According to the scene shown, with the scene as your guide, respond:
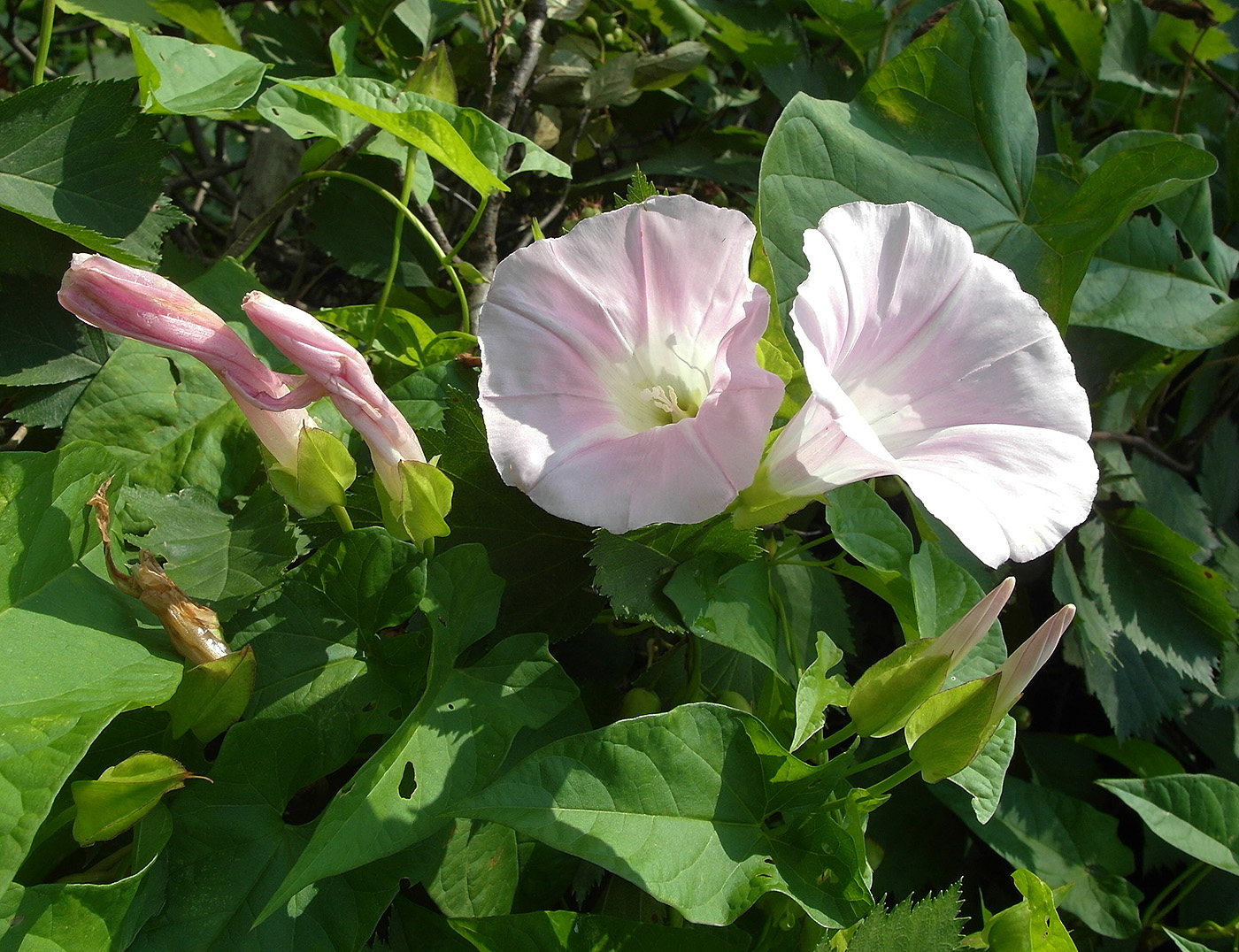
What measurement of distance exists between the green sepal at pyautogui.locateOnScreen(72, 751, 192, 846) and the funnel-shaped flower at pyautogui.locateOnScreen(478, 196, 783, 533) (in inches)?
10.8

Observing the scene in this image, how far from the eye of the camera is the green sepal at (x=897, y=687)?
0.58 m

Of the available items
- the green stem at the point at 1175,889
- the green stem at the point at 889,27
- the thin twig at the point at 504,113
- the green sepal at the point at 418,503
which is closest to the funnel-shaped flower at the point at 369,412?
the green sepal at the point at 418,503

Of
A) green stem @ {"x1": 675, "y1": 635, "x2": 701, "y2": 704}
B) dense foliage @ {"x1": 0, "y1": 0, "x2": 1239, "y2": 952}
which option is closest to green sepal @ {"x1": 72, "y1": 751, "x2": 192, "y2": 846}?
dense foliage @ {"x1": 0, "y1": 0, "x2": 1239, "y2": 952}

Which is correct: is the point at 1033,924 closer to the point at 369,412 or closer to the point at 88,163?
the point at 369,412

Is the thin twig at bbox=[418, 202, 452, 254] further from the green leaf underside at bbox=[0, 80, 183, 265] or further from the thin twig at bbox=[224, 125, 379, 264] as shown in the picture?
the green leaf underside at bbox=[0, 80, 183, 265]

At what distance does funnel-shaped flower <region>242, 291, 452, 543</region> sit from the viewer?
58 cm

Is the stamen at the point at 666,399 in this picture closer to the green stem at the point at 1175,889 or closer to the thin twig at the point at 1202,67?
the green stem at the point at 1175,889

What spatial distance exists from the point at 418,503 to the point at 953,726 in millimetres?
378

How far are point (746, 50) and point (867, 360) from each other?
0.70 metres

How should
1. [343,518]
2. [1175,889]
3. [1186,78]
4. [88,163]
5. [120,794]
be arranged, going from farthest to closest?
[1186,78] < [1175,889] < [88,163] < [343,518] < [120,794]

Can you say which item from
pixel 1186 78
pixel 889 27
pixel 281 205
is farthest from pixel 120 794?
pixel 1186 78

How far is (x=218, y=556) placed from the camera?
0.66 m

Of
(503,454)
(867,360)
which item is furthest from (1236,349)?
(503,454)

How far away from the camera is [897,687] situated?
1.91 feet
